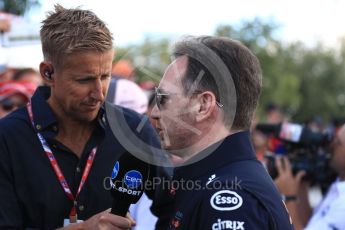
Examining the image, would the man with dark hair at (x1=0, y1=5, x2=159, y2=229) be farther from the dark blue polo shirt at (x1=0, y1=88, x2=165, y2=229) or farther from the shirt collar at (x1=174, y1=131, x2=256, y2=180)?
the shirt collar at (x1=174, y1=131, x2=256, y2=180)

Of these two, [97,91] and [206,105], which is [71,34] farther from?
[206,105]

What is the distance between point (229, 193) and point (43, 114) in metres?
1.18

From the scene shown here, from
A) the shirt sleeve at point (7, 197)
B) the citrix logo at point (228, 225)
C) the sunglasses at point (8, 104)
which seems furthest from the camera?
the sunglasses at point (8, 104)

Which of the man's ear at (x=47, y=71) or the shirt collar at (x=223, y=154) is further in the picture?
the man's ear at (x=47, y=71)

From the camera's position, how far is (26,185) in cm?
261

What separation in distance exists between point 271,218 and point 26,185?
123 centimetres

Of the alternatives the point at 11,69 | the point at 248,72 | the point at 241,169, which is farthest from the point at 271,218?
the point at 11,69

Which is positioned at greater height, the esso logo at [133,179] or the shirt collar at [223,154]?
the shirt collar at [223,154]

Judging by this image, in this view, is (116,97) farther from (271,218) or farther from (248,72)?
(271,218)

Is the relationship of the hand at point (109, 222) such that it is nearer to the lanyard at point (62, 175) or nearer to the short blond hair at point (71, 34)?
the lanyard at point (62, 175)

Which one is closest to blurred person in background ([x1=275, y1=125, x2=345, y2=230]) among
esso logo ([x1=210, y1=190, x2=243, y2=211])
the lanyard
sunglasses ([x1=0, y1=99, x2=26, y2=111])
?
the lanyard

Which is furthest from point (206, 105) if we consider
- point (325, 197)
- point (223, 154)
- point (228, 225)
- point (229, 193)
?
point (325, 197)

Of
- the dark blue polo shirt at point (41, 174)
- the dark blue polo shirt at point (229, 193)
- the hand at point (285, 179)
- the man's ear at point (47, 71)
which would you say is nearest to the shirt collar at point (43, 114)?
the dark blue polo shirt at point (41, 174)

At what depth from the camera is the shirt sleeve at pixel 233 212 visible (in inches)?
76.6
